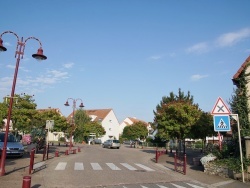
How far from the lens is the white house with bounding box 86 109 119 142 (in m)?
80.9

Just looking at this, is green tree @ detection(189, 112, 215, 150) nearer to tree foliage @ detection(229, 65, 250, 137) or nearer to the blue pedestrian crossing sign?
tree foliage @ detection(229, 65, 250, 137)

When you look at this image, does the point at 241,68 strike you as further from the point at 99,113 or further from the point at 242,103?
the point at 99,113

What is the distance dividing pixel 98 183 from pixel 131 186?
1281 millimetres

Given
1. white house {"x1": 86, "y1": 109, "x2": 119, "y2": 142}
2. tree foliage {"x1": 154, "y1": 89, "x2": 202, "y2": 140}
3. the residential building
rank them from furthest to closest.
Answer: white house {"x1": 86, "y1": 109, "x2": 119, "y2": 142}, the residential building, tree foliage {"x1": 154, "y1": 89, "x2": 202, "y2": 140}

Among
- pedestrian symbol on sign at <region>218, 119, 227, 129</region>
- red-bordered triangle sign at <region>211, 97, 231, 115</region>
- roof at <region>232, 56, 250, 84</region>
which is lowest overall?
pedestrian symbol on sign at <region>218, 119, 227, 129</region>

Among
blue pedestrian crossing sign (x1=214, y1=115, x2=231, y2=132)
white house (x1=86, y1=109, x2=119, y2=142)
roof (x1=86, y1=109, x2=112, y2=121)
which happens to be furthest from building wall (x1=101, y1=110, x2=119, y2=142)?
blue pedestrian crossing sign (x1=214, y1=115, x2=231, y2=132)

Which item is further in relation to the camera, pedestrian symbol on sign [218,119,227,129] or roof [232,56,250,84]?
roof [232,56,250,84]

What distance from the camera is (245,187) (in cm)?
1055

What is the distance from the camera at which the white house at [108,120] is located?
265 feet

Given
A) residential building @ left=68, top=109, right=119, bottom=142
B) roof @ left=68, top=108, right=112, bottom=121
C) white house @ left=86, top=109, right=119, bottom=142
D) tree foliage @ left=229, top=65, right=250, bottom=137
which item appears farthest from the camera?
roof @ left=68, top=108, right=112, bottom=121

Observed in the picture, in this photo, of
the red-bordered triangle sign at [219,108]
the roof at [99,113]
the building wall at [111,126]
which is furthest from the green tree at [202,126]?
the roof at [99,113]

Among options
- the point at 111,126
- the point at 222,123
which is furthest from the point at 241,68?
the point at 111,126

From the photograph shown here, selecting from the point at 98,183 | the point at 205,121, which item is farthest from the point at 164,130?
the point at 98,183

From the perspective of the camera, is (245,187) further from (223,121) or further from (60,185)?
(60,185)
